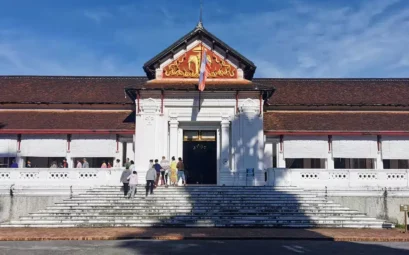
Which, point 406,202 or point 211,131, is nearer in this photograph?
point 406,202

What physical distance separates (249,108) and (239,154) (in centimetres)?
264

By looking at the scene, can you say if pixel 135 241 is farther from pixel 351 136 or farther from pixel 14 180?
pixel 351 136

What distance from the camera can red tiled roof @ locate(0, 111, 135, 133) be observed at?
2638 cm

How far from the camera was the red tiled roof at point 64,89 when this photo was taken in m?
29.5

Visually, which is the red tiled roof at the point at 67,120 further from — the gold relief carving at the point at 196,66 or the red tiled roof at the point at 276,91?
the gold relief carving at the point at 196,66

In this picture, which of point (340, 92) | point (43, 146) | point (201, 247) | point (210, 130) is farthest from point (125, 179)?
point (340, 92)

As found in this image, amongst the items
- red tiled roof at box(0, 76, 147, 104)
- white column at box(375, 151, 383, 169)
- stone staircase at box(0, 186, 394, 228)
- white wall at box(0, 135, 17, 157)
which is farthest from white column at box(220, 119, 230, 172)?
white wall at box(0, 135, 17, 157)

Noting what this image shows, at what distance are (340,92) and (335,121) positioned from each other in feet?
15.2

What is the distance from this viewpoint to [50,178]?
21.3 m

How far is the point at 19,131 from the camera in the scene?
2580 cm

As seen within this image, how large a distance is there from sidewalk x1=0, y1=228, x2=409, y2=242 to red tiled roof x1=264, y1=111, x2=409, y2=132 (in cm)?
995

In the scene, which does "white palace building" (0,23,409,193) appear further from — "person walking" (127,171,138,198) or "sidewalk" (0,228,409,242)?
"sidewalk" (0,228,409,242)

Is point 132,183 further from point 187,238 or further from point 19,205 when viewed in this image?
point 187,238

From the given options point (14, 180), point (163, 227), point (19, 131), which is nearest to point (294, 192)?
point (163, 227)
